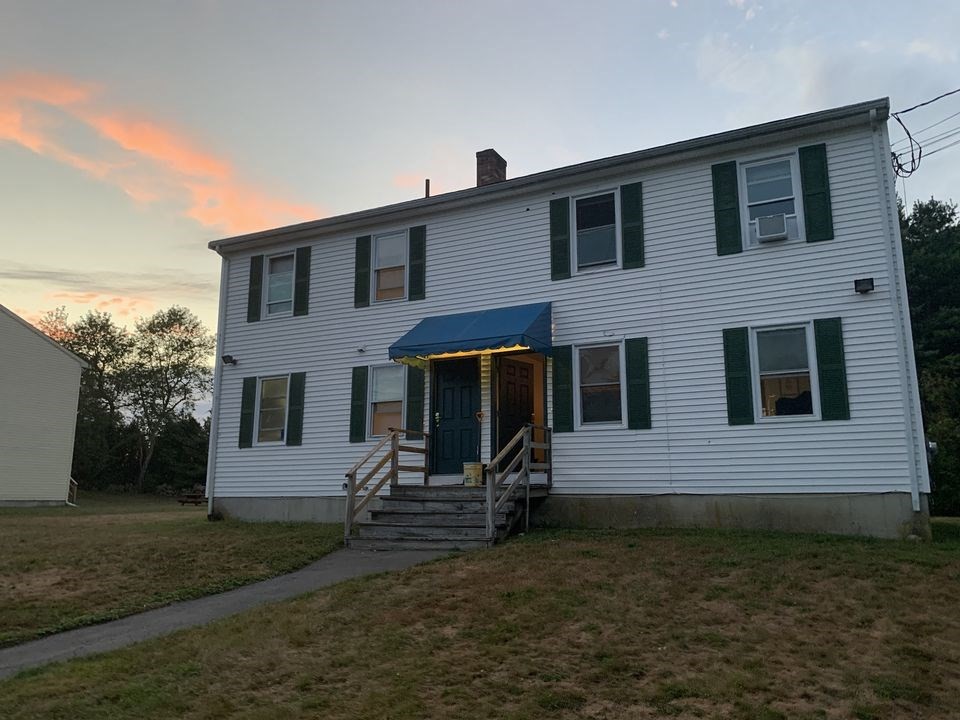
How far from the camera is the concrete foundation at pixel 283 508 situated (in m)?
13.3

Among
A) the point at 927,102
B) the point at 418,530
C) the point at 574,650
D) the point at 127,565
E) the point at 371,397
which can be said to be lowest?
the point at 574,650

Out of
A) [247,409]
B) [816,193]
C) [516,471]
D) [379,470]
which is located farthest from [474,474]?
[816,193]

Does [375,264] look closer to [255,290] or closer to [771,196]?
[255,290]

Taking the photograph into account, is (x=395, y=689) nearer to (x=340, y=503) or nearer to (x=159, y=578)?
(x=159, y=578)

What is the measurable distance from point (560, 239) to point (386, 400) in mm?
4287

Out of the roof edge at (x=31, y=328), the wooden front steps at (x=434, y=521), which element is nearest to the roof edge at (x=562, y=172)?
the wooden front steps at (x=434, y=521)

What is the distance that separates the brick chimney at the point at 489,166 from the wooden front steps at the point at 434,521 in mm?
6302

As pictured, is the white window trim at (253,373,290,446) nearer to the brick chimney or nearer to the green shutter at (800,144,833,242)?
the brick chimney

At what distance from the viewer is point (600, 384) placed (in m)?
11.6

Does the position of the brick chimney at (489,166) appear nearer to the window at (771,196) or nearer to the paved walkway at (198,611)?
the window at (771,196)

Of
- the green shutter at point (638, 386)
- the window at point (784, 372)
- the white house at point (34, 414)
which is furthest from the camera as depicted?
the white house at point (34, 414)

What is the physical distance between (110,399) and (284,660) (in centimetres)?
4758

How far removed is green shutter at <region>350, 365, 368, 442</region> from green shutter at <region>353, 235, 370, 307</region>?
1327 mm

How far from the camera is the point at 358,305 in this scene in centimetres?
1395
